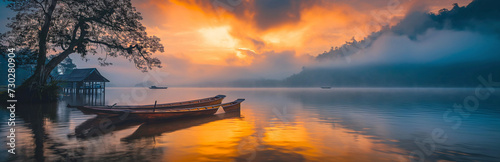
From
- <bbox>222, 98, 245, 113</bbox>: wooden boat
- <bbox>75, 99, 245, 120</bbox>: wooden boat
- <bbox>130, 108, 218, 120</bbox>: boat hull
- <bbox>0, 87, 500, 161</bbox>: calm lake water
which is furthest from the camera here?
<bbox>222, 98, 245, 113</bbox>: wooden boat

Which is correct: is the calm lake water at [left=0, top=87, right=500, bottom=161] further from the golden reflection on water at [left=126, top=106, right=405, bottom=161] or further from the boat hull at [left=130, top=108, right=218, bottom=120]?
the boat hull at [left=130, top=108, right=218, bottom=120]

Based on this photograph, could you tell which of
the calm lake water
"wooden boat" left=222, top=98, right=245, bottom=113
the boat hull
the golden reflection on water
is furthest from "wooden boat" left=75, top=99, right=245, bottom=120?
the golden reflection on water

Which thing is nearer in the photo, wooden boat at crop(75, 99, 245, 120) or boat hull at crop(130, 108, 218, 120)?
wooden boat at crop(75, 99, 245, 120)

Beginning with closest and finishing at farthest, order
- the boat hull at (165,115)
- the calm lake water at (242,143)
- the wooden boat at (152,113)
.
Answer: the calm lake water at (242,143), the wooden boat at (152,113), the boat hull at (165,115)

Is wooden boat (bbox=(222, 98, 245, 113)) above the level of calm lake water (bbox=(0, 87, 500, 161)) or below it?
above

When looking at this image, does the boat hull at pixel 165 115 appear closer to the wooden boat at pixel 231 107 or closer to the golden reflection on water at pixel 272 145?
the golden reflection on water at pixel 272 145

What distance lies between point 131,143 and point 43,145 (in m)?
3.32

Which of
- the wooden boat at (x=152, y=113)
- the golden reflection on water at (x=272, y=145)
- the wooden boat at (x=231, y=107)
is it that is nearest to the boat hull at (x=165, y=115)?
the wooden boat at (x=152, y=113)

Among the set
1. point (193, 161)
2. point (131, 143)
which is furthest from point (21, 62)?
point (193, 161)

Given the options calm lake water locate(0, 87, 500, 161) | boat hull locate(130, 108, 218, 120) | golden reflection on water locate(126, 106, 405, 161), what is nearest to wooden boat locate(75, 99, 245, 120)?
boat hull locate(130, 108, 218, 120)

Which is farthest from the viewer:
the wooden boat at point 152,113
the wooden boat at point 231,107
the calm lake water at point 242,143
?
the wooden boat at point 231,107

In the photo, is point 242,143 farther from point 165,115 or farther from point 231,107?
point 231,107

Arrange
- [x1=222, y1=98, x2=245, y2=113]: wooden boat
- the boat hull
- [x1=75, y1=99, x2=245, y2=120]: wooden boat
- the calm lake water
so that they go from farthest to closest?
[x1=222, y1=98, x2=245, y2=113]: wooden boat, the boat hull, [x1=75, y1=99, x2=245, y2=120]: wooden boat, the calm lake water

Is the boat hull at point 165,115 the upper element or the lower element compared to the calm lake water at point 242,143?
upper
